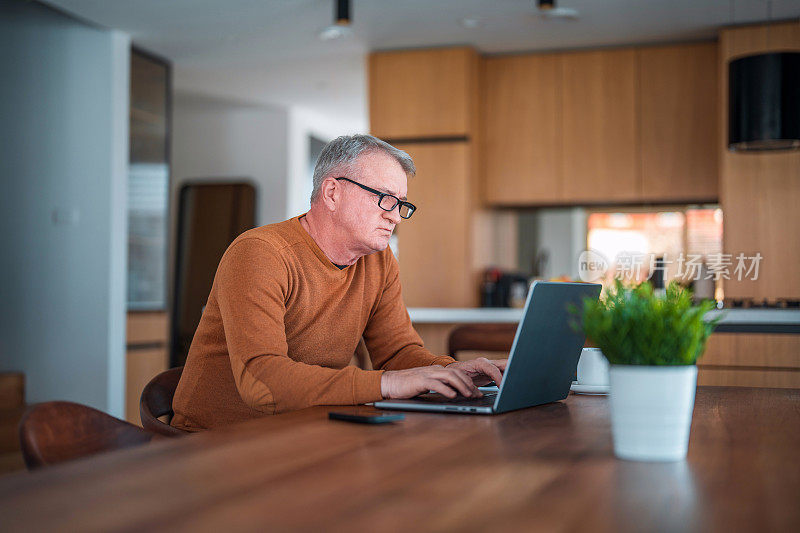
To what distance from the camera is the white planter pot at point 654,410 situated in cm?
110

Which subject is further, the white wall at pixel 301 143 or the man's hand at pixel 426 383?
the white wall at pixel 301 143

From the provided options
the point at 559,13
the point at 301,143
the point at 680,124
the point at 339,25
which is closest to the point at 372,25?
the point at 339,25

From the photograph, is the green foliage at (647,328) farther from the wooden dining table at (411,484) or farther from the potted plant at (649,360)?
the wooden dining table at (411,484)

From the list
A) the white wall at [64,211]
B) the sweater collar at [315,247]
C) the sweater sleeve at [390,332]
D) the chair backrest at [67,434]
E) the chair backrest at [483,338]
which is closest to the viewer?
the chair backrest at [67,434]

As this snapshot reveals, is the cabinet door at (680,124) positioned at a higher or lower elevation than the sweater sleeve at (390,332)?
higher

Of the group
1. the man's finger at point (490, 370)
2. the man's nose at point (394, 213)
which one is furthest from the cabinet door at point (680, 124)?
the man's finger at point (490, 370)

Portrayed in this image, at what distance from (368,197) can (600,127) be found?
3672 mm

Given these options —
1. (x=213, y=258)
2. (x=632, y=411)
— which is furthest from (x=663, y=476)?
(x=213, y=258)

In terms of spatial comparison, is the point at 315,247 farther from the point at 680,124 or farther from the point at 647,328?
the point at 680,124

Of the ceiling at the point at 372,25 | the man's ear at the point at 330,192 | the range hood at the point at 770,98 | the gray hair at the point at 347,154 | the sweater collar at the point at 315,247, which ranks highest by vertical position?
the ceiling at the point at 372,25

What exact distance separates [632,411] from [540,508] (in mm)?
305

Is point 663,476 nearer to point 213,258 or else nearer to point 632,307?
point 632,307

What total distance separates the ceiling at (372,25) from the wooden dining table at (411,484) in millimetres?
3771

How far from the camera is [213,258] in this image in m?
7.43
